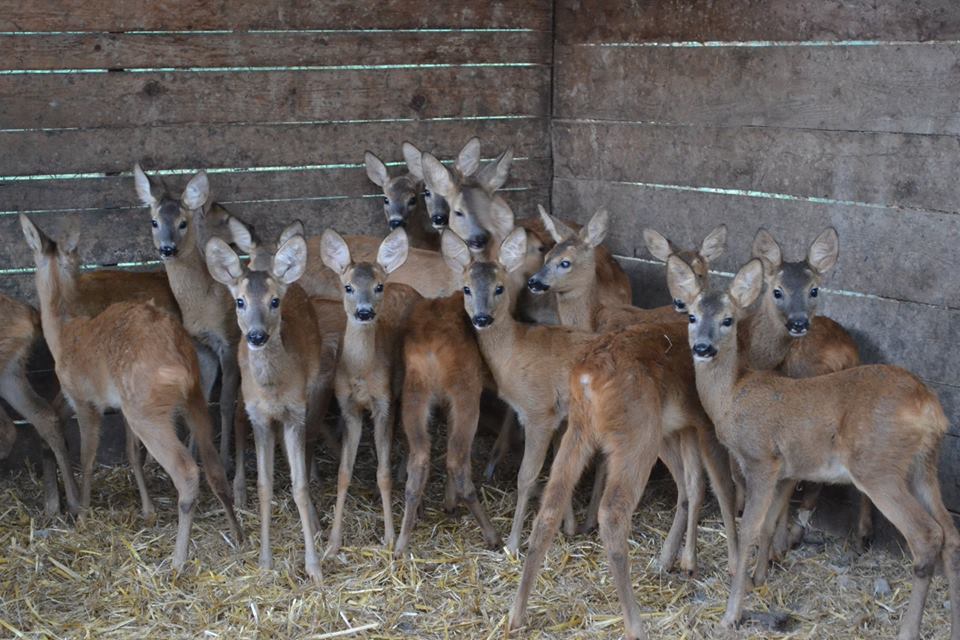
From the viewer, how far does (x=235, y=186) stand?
8.09m

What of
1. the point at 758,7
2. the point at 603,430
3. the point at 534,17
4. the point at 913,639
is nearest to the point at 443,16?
the point at 534,17

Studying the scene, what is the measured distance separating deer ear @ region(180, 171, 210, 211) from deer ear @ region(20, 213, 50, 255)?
0.93 meters

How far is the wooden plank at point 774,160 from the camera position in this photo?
6293 mm

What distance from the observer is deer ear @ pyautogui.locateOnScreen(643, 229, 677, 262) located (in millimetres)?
7273

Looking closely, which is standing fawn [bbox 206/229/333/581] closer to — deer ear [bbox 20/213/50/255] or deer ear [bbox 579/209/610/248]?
deer ear [bbox 20/213/50/255]

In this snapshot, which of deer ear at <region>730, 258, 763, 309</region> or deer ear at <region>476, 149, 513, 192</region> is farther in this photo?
deer ear at <region>476, 149, 513, 192</region>

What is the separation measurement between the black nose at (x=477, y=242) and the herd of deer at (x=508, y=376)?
0.01 m

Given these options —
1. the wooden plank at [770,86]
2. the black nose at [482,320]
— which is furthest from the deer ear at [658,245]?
the black nose at [482,320]

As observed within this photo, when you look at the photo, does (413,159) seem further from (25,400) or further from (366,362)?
(25,400)

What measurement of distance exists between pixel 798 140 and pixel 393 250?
7.66 ft

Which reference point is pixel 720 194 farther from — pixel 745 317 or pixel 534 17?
pixel 534 17

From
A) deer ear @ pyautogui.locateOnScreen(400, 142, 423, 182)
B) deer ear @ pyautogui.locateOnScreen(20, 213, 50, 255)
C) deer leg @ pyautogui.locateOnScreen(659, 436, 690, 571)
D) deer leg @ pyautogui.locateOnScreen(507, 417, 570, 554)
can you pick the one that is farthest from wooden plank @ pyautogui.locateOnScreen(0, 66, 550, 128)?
deer leg @ pyautogui.locateOnScreen(659, 436, 690, 571)

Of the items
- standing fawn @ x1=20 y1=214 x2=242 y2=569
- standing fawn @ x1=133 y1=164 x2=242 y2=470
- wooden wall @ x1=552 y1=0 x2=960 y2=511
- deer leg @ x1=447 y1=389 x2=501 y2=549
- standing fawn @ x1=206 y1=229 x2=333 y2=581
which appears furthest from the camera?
standing fawn @ x1=133 y1=164 x2=242 y2=470

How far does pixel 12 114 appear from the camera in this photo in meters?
7.45
